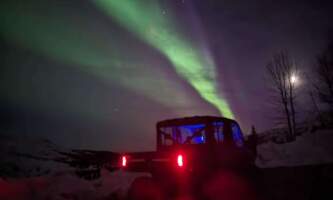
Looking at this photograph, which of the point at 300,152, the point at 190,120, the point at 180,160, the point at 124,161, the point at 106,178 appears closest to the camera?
the point at 180,160

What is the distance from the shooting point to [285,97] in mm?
31344

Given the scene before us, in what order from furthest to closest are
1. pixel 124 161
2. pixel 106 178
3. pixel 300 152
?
pixel 300 152, pixel 106 178, pixel 124 161

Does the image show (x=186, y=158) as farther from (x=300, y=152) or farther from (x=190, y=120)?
(x=300, y=152)

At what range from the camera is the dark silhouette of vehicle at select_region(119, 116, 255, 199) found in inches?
252

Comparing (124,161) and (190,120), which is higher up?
(190,120)

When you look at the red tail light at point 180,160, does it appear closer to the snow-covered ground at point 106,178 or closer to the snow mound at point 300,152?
the snow-covered ground at point 106,178

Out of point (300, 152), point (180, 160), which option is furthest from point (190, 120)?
point (300, 152)

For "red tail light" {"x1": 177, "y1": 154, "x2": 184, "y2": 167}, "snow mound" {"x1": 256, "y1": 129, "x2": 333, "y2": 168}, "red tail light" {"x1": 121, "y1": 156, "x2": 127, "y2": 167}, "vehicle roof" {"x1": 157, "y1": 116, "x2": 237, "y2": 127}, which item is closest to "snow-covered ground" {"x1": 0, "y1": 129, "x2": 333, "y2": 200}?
"snow mound" {"x1": 256, "y1": 129, "x2": 333, "y2": 168}

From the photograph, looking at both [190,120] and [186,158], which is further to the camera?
[190,120]

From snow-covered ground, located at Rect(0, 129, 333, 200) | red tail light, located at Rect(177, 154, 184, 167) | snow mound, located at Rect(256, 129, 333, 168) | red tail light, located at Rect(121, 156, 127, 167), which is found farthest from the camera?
snow mound, located at Rect(256, 129, 333, 168)

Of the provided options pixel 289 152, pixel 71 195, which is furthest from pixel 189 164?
pixel 289 152

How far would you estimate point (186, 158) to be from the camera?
6.18 meters

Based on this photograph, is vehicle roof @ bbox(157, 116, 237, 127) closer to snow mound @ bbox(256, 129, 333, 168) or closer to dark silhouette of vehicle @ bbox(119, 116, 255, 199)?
dark silhouette of vehicle @ bbox(119, 116, 255, 199)

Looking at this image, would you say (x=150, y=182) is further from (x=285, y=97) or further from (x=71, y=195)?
(x=285, y=97)
